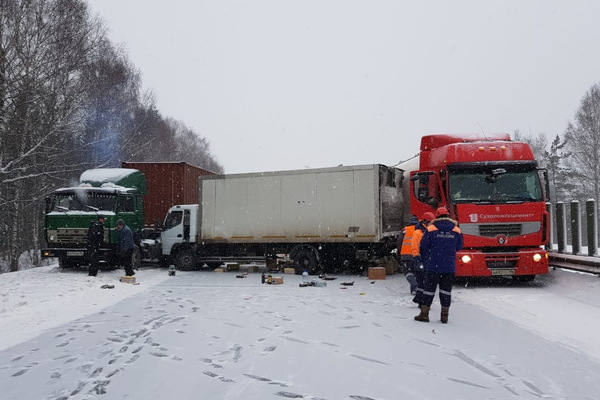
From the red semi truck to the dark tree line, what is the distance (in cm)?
1615

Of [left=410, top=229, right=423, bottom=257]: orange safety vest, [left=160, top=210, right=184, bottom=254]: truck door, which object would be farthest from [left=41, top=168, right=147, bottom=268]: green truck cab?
[left=410, top=229, right=423, bottom=257]: orange safety vest

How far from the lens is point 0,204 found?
65.5ft

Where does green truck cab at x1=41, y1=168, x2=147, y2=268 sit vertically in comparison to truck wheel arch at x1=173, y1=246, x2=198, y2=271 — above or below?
above

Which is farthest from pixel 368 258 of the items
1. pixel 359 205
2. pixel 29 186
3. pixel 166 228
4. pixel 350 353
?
pixel 29 186

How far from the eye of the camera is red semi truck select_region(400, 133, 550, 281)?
10.9 m

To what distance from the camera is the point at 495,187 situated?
11305mm

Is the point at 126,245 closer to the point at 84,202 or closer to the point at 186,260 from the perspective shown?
the point at 84,202

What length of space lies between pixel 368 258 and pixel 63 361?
10.8m

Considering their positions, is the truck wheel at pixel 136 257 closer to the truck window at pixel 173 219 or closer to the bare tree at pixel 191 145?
the truck window at pixel 173 219

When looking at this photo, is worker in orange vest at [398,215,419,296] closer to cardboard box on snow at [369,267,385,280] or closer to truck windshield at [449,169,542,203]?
truck windshield at [449,169,542,203]

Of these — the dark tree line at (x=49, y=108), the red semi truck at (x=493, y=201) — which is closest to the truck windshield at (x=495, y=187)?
the red semi truck at (x=493, y=201)

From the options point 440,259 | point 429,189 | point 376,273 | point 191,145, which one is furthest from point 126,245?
point 191,145

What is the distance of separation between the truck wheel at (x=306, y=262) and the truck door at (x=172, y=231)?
4.19m

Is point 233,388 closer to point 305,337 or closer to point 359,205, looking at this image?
point 305,337
